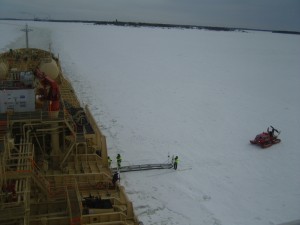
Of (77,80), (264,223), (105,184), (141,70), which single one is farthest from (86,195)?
(141,70)

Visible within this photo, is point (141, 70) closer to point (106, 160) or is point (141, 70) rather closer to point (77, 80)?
point (77, 80)

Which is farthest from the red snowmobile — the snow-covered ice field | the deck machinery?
the deck machinery

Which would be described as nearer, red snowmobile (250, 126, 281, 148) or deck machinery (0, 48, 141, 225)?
deck machinery (0, 48, 141, 225)

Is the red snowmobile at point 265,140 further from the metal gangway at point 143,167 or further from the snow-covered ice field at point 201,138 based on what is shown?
the metal gangway at point 143,167

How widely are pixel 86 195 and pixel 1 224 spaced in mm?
3197

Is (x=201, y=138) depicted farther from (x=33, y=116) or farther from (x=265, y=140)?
(x=33, y=116)

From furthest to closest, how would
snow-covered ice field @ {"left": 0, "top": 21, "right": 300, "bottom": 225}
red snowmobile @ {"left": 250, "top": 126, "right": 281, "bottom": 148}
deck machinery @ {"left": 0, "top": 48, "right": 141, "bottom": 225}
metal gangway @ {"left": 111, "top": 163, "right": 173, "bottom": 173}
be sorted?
red snowmobile @ {"left": 250, "top": 126, "right": 281, "bottom": 148}, metal gangway @ {"left": 111, "top": 163, "right": 173, "bottom": 173}, snow-covered ice field @ {"left": 0, "top": 21, "right": 300, "bottom": 225}, deck machinery @ {"left": 0, "top": 48, "right": 141, "bottom": 225}

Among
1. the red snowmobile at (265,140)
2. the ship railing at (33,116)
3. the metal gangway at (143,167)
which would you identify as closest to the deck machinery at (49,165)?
the ship railing at (33,116)

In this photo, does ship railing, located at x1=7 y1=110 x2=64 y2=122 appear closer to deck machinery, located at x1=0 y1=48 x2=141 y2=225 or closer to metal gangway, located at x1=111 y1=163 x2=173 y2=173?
deck machinery, located at x1=0 y1=48 x2=141 y2=225

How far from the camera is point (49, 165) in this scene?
36.5ft

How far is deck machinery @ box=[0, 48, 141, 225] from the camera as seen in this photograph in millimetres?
7844

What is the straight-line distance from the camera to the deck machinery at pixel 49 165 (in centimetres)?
784

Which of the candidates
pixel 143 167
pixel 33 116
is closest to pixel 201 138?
pixel 143 167

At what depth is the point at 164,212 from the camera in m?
10.7
